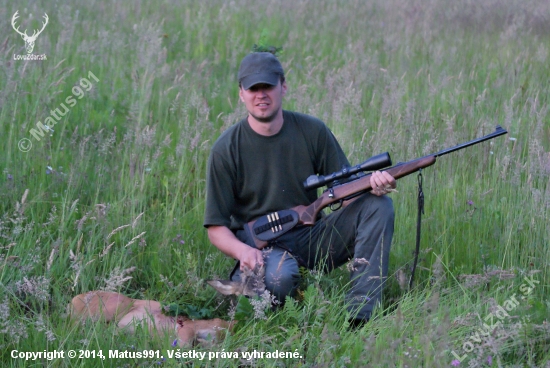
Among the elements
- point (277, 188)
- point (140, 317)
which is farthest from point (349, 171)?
point (140, 317)

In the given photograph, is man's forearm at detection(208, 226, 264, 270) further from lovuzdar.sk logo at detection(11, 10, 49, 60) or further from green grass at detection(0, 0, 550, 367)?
lovuzdar.sk logo at detection(11, 10, 49, 60)

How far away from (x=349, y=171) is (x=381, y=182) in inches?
8.8

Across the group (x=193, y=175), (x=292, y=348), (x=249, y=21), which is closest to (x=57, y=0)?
(x=249, y=21)

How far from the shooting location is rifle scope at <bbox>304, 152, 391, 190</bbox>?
3868 mm

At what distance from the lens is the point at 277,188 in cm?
421

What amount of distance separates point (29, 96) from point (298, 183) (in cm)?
328

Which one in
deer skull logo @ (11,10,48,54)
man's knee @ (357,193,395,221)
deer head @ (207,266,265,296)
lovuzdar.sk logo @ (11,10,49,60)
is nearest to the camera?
deer head @ (207,266,265,296)

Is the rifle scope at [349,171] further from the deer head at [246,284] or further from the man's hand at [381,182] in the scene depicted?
the deer head at [246,284]

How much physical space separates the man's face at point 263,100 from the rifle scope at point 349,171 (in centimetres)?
46

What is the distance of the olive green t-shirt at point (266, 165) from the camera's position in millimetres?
4172

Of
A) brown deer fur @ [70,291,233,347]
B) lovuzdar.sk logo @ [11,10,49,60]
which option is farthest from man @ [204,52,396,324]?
lovuzdar.sk logo @ [11,10,49,60]

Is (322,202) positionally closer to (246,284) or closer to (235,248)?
(235,248)

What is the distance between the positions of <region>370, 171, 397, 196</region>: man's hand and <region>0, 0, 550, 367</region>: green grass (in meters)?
0.59

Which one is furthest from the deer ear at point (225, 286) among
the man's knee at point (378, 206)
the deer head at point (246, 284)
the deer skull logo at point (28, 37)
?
the deer skull logo at point (28, 37)
